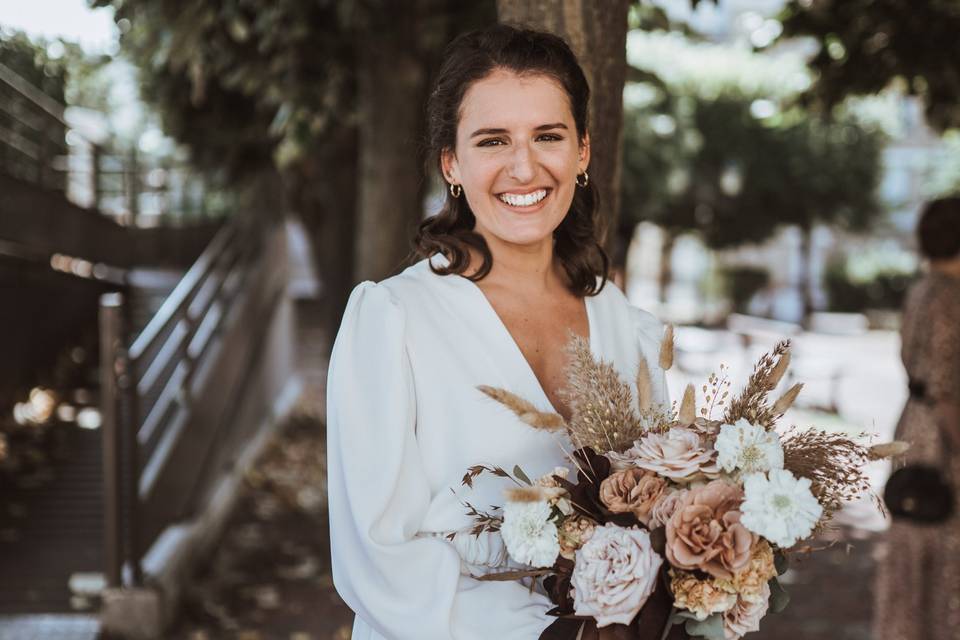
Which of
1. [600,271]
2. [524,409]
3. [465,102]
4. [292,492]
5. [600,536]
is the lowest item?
[292,492]

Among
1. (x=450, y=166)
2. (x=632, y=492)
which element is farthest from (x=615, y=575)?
(x=450, y=166)

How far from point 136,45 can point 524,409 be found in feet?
17.0

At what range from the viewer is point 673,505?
73.0 inches

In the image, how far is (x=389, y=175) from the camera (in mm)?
7520

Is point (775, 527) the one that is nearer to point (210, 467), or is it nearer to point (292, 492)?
point (210, 467)

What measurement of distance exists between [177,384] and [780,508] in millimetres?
6278

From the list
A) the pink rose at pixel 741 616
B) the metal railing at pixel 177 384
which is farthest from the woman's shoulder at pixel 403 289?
the metal railing at pixel 177 384

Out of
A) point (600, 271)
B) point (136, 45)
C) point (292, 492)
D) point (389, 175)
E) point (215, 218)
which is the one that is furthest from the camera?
point (215, 218)

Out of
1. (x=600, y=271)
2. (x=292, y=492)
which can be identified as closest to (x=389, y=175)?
(x=292, y=492)

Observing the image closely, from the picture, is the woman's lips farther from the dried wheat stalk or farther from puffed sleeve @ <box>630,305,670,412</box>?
the dried wheat stalk

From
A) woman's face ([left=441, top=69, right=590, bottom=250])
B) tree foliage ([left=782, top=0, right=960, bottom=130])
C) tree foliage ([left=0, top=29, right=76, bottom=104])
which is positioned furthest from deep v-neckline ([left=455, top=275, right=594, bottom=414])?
tree foliage ([left=782, top=0, right=960, bottom=130])

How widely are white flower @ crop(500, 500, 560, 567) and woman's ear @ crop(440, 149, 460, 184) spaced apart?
3.02 feet

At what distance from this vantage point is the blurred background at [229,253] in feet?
19.0

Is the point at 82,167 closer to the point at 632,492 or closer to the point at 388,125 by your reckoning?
the point at 388,125
